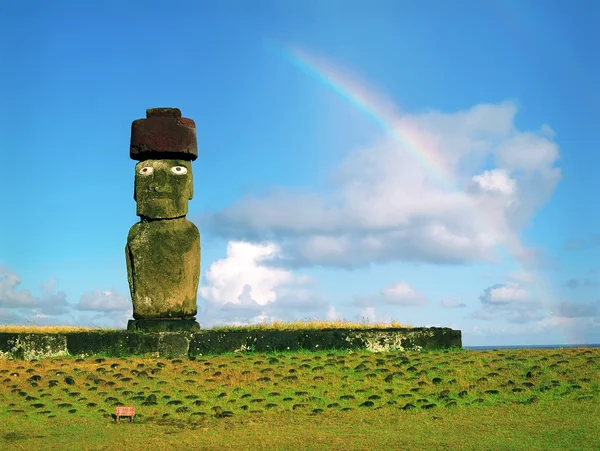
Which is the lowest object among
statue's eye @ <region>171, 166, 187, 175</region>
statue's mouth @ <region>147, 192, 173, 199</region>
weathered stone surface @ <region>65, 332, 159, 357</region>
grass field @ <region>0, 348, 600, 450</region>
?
grass field @ <region>0, 348, 600, 450</region>

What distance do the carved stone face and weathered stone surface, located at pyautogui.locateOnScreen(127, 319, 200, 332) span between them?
8.48 ft

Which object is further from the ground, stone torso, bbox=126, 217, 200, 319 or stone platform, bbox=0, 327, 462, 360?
stone torso, bbox=126, 217, 200, 319

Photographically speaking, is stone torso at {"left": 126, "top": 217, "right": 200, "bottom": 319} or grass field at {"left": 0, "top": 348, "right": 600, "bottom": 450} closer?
grass field at {"left": 0, "top": 348, "right": 600, "bottom": 450}

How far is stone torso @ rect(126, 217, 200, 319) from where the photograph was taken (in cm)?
1747

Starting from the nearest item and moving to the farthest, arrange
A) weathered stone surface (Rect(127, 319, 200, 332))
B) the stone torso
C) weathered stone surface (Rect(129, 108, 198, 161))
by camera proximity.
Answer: weathered stone surface (Rect(127, 319, 200, 332)) < the stone torso < weathered stone surface (Rect(129, 108, 198, 161))

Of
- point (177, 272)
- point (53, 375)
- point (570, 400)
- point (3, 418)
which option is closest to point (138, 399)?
point (3, 418)

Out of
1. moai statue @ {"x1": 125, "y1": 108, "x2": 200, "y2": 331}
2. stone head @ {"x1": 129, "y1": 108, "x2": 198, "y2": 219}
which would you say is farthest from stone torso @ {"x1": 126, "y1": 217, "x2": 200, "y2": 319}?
stone head @ {"x1": 129, "y1": 108, "x2": 198, "y2": 219}

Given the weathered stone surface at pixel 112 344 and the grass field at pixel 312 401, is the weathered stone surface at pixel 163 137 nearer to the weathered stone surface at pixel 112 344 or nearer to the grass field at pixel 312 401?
the weathered stone surface at pixel 112 344

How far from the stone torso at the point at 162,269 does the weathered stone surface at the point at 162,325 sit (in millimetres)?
156

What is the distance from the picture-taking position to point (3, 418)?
1122 cm

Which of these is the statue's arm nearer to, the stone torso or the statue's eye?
the stone torso

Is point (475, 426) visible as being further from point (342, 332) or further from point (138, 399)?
point (342, 332)

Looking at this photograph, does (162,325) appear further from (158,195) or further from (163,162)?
(163,162)

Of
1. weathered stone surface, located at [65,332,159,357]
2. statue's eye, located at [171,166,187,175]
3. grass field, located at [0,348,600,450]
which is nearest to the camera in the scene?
grass field, located at [0,348,600,450]
